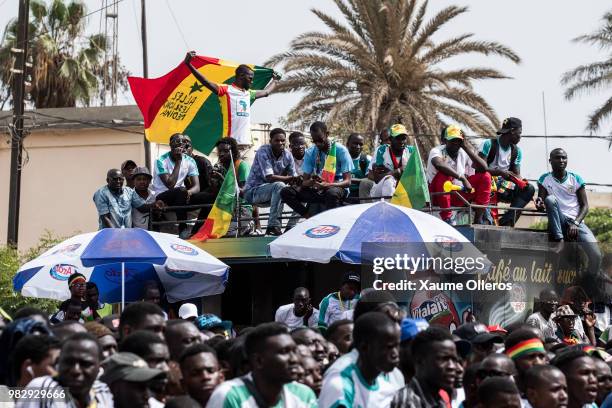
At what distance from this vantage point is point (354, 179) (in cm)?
1578

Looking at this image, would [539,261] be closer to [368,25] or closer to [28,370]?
[28,370]

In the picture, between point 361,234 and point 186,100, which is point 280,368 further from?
point 186,100

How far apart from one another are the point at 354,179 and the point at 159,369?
9205 millimetres

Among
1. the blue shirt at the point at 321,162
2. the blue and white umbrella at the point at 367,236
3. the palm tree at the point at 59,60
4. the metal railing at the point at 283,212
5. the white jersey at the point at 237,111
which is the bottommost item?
the blue and white umbrella at the point at 367,236

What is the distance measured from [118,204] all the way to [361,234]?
13.0 feet

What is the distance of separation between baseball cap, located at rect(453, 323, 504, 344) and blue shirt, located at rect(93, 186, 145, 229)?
22.0 ft

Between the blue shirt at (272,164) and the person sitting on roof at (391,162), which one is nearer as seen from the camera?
the person sitting on roof at (391,162)

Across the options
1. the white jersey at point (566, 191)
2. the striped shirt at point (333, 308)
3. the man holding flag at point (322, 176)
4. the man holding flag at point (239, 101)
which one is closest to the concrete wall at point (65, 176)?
the man holding flag at point (239, 101)

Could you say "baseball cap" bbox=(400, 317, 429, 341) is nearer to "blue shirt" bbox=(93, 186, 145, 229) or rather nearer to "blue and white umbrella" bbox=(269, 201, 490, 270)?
"blue and white umbrella" bbox=(269, 201, 490, 270)

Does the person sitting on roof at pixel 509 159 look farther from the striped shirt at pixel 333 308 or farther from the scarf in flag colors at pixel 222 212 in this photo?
the striped shirt at pixel 333 308

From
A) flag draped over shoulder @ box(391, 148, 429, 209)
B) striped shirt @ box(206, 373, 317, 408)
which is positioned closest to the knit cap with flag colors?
flag draped over shoulder @ box(391, 148, 429, 209)

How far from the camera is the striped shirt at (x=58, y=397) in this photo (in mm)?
6273

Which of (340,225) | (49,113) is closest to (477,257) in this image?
(340,225)

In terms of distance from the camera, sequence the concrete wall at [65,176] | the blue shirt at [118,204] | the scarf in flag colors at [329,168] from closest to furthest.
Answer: the scarf in flag colors at [329,168], the blue shirt at [118,204], the concrete wall at [65,176]
